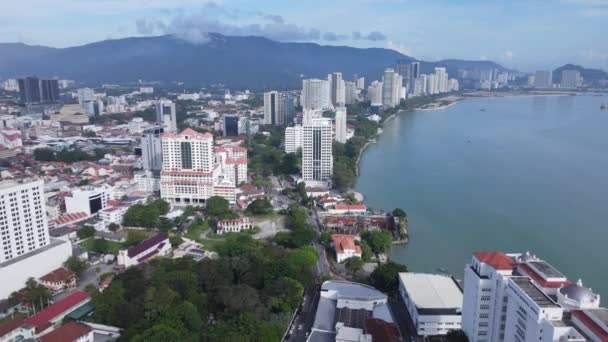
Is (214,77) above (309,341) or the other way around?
above

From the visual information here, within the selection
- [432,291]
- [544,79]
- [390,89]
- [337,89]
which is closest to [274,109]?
[337,89]

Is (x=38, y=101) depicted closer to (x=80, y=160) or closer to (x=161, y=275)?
(x=80, y=160)

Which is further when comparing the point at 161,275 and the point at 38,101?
the point at 38,101

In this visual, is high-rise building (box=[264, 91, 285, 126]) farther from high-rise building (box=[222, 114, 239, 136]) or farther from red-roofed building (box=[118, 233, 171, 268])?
red-roofed building (box=[118, 233, 171, 268])

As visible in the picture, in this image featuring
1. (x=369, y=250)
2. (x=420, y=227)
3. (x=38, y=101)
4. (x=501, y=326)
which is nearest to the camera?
(x=501, y=326)

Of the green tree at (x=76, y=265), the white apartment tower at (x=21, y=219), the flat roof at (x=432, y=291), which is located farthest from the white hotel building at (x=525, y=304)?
the white apartment tower at (x=21, y=219)

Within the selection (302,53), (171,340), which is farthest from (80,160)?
(302,53)
